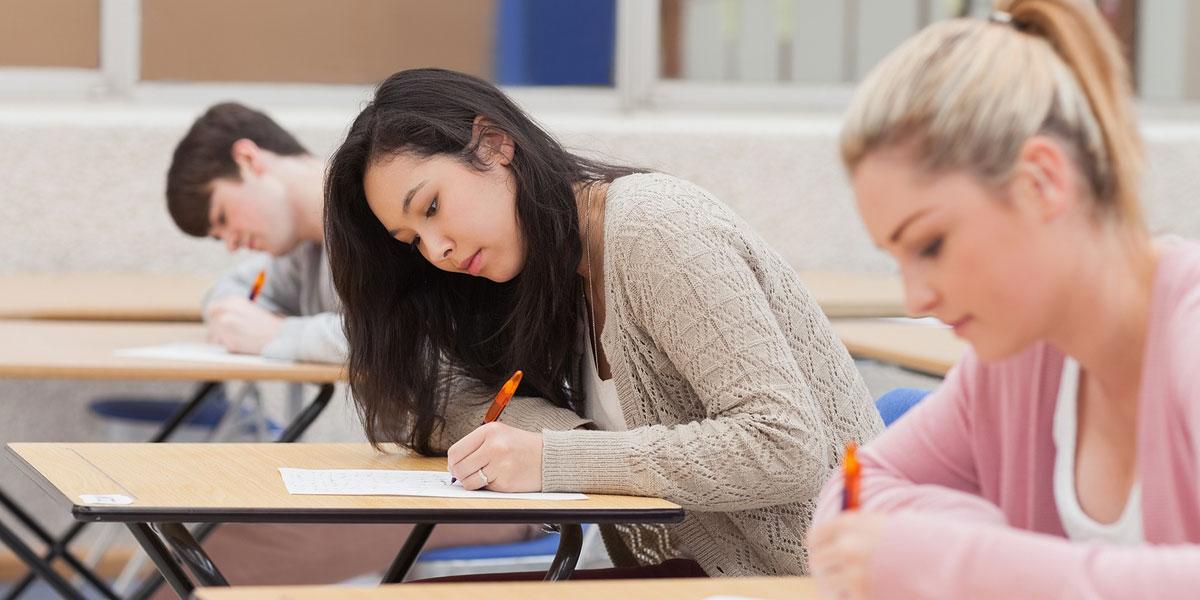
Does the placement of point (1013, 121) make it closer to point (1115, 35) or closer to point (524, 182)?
point (1115, 35)

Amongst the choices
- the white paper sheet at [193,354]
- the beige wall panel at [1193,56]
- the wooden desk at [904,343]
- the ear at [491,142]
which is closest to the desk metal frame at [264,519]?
the ear at [491,142]

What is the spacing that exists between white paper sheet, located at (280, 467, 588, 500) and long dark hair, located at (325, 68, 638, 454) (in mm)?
196

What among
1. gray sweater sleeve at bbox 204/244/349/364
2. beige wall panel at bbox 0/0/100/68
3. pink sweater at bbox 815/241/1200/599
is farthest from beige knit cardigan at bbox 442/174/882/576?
beige wall panel at bbox 0/0/100/68

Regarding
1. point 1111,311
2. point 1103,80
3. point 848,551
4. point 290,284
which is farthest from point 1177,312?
point 290,284

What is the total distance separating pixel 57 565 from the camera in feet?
13.0

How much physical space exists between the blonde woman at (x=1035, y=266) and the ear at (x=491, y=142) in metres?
0.81

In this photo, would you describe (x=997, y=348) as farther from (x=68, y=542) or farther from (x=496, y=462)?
(x=68, y=542)

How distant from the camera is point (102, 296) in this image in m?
3.45

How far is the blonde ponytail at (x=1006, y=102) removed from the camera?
0.97 metres

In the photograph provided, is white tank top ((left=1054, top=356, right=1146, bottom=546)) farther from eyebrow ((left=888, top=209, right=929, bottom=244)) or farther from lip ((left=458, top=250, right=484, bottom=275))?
lip ((left=458, top=250, right=484, bottom=275))

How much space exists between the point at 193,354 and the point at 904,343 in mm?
1412

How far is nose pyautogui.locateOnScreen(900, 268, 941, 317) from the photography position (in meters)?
0.98

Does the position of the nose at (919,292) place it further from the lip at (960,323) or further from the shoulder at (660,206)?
the shoulder at (660,206)

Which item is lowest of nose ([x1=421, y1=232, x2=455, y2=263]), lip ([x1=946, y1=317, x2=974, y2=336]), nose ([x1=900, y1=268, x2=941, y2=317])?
nose ([x1=421, y1=232, x2=455, y2=263])
